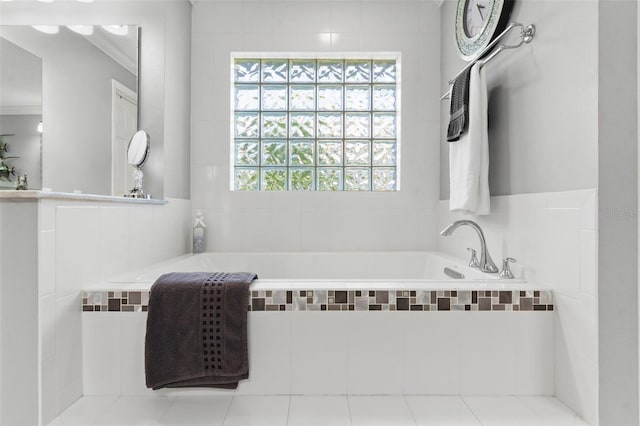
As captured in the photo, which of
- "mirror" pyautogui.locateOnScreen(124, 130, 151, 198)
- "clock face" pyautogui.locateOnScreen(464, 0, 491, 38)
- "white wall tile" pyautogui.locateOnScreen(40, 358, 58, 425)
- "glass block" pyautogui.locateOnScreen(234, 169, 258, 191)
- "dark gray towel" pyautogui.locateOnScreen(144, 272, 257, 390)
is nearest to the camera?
"white wall tile" pyautogui.locateOnScreen(40, 358, 58, 425)

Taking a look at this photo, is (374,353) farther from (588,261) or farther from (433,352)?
(588,261)

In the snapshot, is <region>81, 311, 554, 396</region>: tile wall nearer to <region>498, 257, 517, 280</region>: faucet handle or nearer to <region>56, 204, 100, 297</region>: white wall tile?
<region>56, 204, 100, 297</region>: white wall tile

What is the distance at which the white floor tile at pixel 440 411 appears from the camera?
3.85 feet

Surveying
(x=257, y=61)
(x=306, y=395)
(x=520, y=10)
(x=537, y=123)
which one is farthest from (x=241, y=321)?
(x=257, y=61)

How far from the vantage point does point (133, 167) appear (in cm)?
217

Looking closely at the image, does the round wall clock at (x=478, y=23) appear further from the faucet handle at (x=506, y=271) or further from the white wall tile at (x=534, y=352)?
the white wall tile at (x=534, y=352)

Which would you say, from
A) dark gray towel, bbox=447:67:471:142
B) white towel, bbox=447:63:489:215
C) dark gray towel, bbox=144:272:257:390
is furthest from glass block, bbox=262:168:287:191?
dark gray towel, bbox=144:272:257:390

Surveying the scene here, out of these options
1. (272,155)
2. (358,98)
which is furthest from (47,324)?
(358,98)

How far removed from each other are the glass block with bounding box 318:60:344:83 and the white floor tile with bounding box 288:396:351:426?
210cm

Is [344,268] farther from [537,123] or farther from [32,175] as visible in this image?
[32,175]

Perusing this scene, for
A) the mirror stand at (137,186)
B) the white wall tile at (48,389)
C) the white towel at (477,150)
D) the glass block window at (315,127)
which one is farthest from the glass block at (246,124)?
the white wall tile at (48,389)

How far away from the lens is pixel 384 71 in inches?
105

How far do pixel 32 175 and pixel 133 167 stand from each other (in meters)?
0.48

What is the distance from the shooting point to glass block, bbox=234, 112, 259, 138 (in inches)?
106
